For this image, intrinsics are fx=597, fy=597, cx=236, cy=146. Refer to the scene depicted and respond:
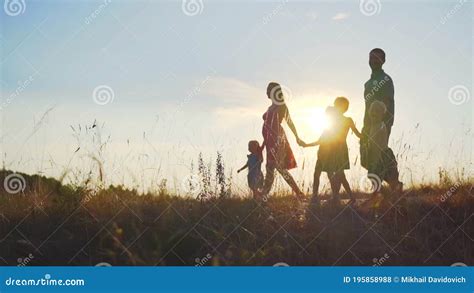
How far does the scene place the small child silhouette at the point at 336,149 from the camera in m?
8.70

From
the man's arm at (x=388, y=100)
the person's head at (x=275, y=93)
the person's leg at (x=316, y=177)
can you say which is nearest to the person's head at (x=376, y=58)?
the man's arm at (x=388, y=100)

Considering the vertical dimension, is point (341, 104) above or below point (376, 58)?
below

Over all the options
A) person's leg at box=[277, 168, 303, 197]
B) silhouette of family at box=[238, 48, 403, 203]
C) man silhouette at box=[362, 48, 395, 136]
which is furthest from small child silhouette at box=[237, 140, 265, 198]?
man silhouette at box=[362, 48, 395, 136]

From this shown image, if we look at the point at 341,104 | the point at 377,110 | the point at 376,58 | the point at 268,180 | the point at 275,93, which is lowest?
the point at 268,180

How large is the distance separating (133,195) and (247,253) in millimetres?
2228

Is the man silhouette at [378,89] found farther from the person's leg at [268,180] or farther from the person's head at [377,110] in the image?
the person's leg at [268,180]

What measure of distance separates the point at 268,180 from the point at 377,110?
6.16 ft

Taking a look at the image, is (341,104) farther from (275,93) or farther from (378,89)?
(275,93)

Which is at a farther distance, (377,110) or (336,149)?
(336,149)

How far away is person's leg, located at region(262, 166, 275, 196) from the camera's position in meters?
8.70

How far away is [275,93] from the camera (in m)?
9.21

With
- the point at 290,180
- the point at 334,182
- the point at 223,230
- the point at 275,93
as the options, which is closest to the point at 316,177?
the point at 334,182

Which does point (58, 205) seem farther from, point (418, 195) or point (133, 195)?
point (418, 195)

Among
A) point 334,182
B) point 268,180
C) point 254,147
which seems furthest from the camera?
point 254,147
